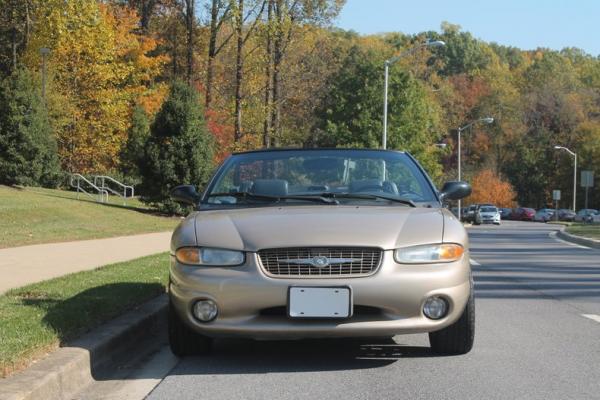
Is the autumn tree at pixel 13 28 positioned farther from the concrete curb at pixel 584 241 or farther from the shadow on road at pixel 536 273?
the shadow on road at pixel 536 273

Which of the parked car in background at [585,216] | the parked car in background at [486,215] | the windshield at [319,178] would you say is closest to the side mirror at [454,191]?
the windshield at [319,178]

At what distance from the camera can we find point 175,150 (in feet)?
100.0

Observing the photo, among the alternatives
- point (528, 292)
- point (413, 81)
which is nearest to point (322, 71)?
point (413, 81)

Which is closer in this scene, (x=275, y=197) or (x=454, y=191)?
(x=275, y=197)

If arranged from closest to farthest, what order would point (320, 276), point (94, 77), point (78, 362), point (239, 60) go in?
point (78, 362)
point (320, 276)
point (239, 60)
point (94, 77)

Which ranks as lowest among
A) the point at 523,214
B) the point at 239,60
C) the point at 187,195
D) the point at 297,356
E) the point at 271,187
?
the point at 523,214

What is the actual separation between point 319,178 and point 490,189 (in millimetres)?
85740

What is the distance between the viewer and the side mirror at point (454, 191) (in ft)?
24.1

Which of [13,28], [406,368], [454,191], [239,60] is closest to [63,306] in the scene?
[406,368]

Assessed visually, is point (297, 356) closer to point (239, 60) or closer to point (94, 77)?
point (239, 60)

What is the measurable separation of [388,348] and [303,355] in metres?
0.73

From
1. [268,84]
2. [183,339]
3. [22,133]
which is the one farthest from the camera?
[268,84]

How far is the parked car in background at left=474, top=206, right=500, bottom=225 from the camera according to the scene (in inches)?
2200

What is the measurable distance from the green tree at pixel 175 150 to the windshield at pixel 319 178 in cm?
2294
